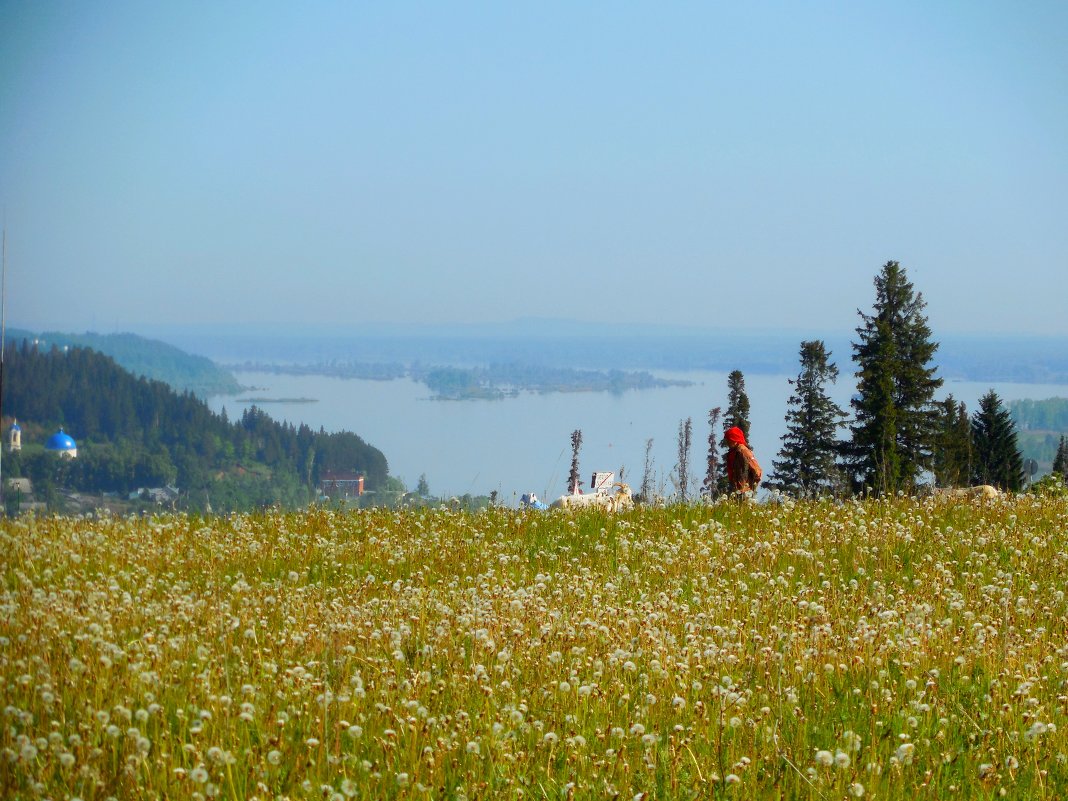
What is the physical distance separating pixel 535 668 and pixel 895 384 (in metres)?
50.1

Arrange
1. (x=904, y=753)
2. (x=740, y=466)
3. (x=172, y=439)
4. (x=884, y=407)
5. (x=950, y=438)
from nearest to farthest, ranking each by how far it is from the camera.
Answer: (x=904, y=753)
(x=740, y=466)
(x=884, y=407)
(x=950, y=438)
(x=172, y=439)

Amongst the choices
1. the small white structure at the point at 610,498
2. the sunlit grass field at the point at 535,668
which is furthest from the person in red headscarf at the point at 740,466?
the sunlit grass field at the point at 535,668

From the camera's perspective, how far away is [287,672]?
20.5 feet

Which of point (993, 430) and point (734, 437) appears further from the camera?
point (993, 430)

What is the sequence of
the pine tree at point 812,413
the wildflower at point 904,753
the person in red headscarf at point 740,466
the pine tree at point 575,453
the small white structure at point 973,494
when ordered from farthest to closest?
1. the pine tree at point 812,413
2. the pine tree at point 575,453
3. the person in red headscarf at point 740,466
4. the small white structure at point 973,494
5. the wildflower at point 904,753

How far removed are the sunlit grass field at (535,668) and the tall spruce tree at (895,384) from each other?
40967 millimetres

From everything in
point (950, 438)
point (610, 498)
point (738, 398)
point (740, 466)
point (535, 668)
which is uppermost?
point (738, 398)

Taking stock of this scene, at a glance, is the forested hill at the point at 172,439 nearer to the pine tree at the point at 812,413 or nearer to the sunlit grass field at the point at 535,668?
the pine tree at the point at 812,413

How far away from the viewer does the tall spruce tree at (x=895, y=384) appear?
52281 millimetres

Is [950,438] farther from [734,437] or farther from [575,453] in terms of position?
[734,437]

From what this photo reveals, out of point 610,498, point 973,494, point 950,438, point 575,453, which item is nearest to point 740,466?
point 610,498

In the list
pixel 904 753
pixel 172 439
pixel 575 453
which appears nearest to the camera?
pixel 904 753

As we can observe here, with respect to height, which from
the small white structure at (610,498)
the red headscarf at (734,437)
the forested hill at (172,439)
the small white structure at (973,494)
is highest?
the red headscarf at (734,437)

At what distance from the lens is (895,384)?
53719mm
